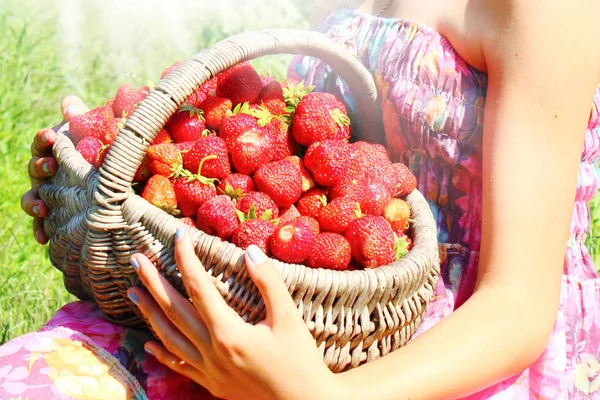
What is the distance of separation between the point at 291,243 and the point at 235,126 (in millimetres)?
299

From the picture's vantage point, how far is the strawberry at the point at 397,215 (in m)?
1.25

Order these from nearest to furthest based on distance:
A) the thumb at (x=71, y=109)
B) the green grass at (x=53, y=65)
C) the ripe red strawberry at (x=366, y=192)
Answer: the ripe red strawberry at (x=366, y=192) → the thumb at (x=71, y=109) → the green grass at (x=53, y=65)

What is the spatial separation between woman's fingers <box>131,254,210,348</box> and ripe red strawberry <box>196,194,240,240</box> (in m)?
0.13

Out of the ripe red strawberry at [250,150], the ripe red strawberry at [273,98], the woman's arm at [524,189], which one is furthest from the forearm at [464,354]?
the ripe red strawberry at [273,98]

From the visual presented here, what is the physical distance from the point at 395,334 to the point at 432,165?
387 millimetres

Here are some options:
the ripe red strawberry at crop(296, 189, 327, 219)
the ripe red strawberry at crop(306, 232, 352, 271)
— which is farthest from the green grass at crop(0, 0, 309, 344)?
the ripe red strawberry at crop(306, 232, 352, 271)

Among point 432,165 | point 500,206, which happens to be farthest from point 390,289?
point 432,165

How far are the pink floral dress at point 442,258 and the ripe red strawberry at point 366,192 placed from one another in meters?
0.18

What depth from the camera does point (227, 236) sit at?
3.90ft

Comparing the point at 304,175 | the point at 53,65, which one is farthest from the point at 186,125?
the point at 53,65

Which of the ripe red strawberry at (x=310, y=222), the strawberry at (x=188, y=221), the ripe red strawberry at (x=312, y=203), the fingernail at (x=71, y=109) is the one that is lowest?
the fingernail at (x=71, y=109)

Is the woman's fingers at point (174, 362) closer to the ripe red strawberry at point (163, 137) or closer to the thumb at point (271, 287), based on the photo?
the thumb at point (271, 287)

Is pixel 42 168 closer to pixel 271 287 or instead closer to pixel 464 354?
pixel 271 287

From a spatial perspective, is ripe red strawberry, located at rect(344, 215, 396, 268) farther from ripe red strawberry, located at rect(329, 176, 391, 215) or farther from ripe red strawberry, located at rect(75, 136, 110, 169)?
ripe red strawberry, located at rect(75, 136, 110, 169)
